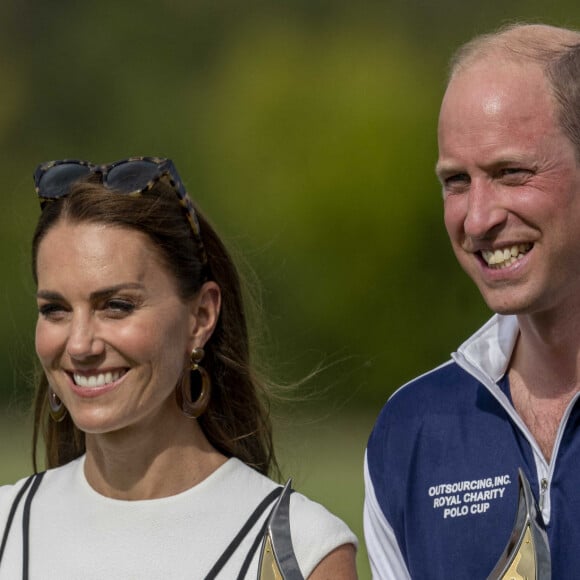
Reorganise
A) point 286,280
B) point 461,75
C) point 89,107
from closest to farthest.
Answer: point 461,75
point 286,280
point 89,107

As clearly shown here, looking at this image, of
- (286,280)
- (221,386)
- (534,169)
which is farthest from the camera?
(286,280)

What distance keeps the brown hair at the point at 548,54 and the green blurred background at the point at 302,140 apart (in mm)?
12782

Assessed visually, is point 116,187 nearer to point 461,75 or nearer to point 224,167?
point 461,75

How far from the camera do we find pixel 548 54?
11.0 feet

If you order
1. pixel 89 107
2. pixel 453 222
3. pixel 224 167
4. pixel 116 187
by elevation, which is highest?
pixel 89 107

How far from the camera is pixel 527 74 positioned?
130 inches

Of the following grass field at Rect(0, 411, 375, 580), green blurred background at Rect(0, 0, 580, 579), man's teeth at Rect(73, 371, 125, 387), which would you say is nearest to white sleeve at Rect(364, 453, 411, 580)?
man's teeth at Rect(73, 371, 125, 387)

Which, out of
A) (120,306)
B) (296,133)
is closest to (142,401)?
(120,306)

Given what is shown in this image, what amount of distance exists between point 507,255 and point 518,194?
131 millimetres

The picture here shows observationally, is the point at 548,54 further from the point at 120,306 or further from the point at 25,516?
the point at 25,516

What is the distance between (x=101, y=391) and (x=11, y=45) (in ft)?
69.5

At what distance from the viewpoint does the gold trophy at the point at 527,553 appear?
2146mm

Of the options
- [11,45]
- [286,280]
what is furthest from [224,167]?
[11,45]

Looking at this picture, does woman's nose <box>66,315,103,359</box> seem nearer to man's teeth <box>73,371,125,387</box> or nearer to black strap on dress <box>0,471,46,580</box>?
man's teeth <box>73,371,125,387</box>
